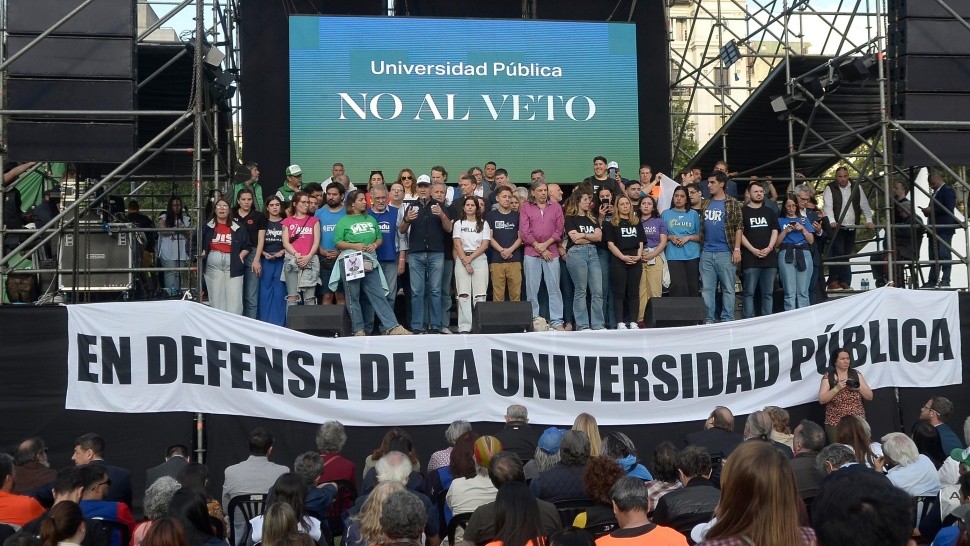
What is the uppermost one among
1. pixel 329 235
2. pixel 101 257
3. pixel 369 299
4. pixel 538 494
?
pixel 329 235

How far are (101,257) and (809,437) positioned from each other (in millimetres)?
8886

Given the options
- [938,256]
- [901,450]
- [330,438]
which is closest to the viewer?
[901,450]

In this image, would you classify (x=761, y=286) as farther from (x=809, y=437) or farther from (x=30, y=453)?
(x=30, y=453)

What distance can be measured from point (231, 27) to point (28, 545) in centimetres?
1174

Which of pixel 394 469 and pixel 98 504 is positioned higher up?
pixel 394 469

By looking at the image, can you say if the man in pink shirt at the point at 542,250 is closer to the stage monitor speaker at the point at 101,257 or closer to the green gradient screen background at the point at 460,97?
the green gradient screen background at the point at 460,97

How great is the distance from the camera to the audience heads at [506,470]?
6145 millimetres

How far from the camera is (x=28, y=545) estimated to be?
5074 mm

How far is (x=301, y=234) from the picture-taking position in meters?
12.0

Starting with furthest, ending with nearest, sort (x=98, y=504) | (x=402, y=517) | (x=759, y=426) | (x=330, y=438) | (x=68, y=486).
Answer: (x=759, y=426)
(x=330, y=438)
(x=98, y=504)
(x=68, y=486)
(x=402, y=517)

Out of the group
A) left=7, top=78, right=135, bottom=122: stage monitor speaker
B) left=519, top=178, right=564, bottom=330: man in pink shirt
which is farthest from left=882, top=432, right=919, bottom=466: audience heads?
left=7, top=78, right=135, bottom=122: stage monitor speaker

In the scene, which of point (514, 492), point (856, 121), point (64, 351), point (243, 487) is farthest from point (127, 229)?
point (856, 121)

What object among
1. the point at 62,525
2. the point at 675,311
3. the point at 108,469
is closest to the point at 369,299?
the point at 675,311

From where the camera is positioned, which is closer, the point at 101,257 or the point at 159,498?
the point at 159,498
